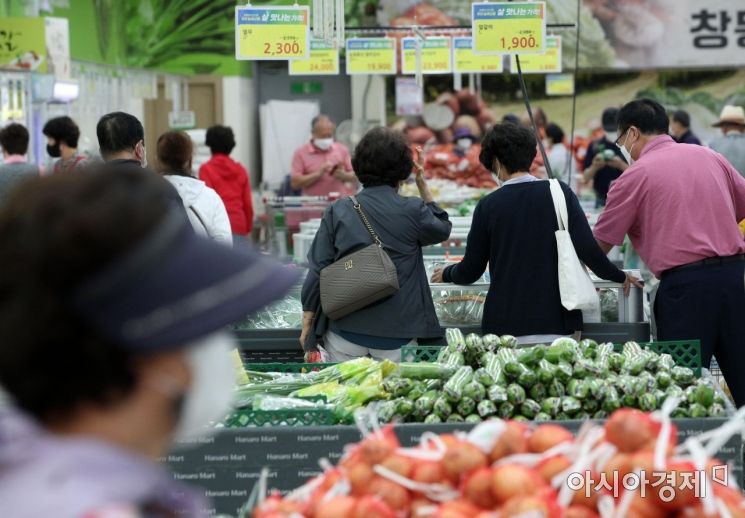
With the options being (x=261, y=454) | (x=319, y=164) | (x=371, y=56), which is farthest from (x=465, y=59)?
(x=261, y=454)

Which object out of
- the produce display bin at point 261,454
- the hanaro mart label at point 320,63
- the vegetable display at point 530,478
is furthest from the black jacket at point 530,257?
the hanaro mart label at point 320,63

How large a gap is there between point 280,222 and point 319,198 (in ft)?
1.99

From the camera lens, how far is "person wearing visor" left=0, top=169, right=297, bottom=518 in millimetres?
1296

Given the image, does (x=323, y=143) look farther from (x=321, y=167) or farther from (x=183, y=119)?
(x=183, y=119)

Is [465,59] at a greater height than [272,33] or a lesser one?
lesser

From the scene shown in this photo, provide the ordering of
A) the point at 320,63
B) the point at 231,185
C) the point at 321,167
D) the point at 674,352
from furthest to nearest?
the point at 320,63, the point at 321,167, the point at 231,185, the point at 674,352

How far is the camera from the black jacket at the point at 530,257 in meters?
4.97

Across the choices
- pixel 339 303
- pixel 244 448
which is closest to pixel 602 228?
pixel 339 303

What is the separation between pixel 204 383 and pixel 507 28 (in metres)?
7.65

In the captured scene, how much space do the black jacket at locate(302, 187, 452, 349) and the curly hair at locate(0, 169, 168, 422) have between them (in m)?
3.63

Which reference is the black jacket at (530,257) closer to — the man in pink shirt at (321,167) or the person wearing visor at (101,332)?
the person wearing visor at (101,332)

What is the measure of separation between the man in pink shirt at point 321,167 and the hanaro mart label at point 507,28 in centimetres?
313

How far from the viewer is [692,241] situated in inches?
195

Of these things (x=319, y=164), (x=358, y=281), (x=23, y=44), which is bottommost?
(x=319, y=164)
